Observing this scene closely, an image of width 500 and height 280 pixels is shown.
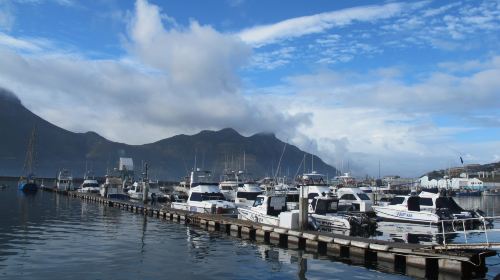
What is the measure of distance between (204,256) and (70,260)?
6691 mm

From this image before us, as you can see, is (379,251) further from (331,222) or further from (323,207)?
(323,207)

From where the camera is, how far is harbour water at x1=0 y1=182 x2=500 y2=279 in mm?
20641

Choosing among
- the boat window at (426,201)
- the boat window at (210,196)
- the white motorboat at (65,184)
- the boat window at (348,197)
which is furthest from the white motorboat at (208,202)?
the white motorboat at (65,184)

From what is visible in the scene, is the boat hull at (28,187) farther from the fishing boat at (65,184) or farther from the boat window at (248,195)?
the boat window at (248,195)

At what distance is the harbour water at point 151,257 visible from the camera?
2064 centimetres

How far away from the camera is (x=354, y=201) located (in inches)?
1839

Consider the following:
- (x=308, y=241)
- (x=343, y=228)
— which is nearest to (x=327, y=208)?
(x=343, y=228)

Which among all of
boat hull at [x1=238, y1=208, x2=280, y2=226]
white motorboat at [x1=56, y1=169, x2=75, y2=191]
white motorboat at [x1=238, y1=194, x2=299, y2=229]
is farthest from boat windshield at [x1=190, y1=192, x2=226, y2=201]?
white motorboat at [x1=56, y1=169, x2=75, y2=191]

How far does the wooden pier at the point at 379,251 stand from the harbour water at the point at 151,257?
3.20 ft

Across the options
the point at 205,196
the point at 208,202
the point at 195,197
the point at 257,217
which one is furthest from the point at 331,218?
the point at 195,197

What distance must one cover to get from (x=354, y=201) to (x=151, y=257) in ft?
89.2

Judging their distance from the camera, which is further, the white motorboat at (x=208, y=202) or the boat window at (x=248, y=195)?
the boat window at (x=248, y=195)

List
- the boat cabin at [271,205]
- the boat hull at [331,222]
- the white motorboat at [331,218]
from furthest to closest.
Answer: the boat cabin at [271,205] < the white motorboat at [331,218] < the boat hull at [331,222]

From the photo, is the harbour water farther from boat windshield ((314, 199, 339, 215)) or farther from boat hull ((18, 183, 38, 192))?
boat hull ((18, 183, 38, 192))
